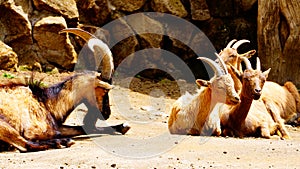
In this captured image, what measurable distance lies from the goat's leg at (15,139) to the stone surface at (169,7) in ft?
26.6

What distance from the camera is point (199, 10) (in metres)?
14.5

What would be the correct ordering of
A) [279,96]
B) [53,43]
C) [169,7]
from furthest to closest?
[169,7] → [53,43] → [279,96]

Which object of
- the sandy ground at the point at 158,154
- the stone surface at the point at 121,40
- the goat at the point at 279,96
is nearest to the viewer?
the sandy ground at the point at 158,154

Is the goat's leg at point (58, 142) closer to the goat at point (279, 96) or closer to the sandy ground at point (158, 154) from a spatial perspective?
the sandy ground at point (158, 154)

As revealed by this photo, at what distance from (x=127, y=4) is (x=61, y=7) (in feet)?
5.65

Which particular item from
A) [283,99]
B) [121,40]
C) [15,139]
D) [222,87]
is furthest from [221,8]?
[15,139]

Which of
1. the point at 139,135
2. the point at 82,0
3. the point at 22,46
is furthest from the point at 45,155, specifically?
the point at 82,0

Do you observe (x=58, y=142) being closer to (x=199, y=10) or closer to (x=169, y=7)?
(x=169, y=7)

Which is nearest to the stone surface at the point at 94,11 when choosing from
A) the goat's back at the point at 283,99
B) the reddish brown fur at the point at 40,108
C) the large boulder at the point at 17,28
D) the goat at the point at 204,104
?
the large boulder at the point at 17,28

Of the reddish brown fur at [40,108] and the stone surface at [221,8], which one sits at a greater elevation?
the stone surface at [221,8]

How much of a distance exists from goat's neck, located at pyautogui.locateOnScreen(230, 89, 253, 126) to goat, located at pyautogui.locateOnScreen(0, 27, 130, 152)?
1.60 metres

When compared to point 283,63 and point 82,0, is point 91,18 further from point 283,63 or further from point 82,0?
point 283,63

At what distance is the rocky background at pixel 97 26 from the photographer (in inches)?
500

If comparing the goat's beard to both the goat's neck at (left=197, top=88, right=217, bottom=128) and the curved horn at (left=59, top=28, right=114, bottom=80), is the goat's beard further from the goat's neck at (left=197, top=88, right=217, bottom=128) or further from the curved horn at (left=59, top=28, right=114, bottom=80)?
the goat's neck at (left=197, top=88, right=217, bottom=128)
